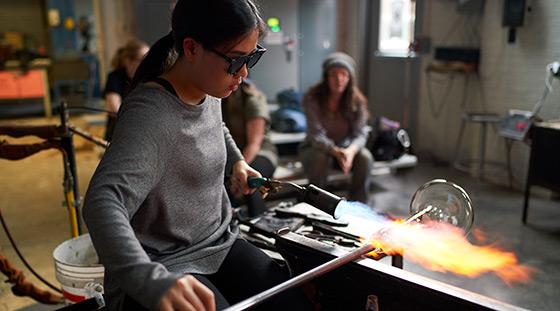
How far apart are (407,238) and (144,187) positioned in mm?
1044

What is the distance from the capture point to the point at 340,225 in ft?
7.01

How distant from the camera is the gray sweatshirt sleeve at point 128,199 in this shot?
1.11m

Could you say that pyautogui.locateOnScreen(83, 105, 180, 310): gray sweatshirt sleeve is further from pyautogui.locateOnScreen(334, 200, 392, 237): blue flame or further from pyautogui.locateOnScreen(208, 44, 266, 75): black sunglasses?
pyautogui.locateOnScreen(334, 200, 392, 237): blue flame

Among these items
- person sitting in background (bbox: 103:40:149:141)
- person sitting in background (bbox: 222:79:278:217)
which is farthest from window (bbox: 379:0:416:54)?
person sitting in background (bbox: 103:40:149:141)

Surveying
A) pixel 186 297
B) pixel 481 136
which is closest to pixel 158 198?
pixel 186 297

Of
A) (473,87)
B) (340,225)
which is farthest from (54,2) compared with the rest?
(340,225)

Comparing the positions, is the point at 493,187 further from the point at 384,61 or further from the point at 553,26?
the point at 384,61

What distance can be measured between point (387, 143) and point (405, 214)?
87 cm

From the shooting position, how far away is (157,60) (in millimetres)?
1546

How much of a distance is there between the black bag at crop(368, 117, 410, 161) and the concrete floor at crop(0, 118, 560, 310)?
33 centimetres

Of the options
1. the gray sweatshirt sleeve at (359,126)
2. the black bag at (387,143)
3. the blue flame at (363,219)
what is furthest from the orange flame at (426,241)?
the black bag at (387,143)

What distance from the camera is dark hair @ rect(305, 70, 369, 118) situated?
13.8ft

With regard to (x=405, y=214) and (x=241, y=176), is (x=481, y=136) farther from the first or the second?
(x=241, y=176)

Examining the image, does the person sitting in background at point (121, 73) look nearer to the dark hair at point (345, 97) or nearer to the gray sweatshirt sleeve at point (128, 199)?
the dark hair at point (345, 97)
